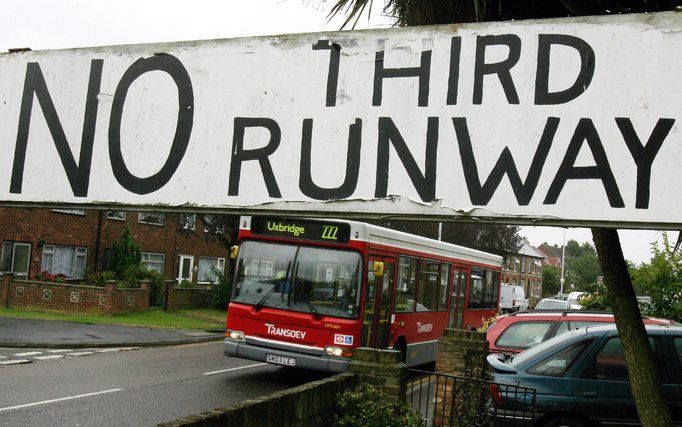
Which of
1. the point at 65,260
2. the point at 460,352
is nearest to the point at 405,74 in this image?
the point at 460,352

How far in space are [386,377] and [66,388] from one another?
6.79m

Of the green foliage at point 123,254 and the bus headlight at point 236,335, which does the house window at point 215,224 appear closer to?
the green foliage at point 123,254

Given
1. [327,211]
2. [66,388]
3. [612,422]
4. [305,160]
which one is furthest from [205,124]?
[66,388]

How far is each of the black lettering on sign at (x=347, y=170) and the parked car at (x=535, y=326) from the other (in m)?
9.92

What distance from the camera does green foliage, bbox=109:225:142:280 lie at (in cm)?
2969

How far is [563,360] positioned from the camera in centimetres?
867

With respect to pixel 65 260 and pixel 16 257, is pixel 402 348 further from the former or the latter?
pixel 65 260

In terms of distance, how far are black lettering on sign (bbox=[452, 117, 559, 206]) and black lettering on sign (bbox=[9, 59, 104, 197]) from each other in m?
1.19

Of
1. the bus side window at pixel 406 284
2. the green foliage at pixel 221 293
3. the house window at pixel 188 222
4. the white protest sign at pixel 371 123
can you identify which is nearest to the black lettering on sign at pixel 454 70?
the white protest sign at pixel 371 123

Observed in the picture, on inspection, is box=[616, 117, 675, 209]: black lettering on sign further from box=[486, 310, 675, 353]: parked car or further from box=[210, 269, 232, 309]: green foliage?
box=[210, 269, 232, 309]: green foliage

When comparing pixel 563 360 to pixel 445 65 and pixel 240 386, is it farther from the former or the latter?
pixel 445 65

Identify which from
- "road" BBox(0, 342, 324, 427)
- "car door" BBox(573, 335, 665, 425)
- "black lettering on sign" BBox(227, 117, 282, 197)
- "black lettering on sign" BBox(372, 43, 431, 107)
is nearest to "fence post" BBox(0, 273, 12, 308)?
"road" BBox(0, 342, 324, 427)

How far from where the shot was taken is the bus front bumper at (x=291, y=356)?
11.9m

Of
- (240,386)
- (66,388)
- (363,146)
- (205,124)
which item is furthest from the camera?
(240,386)
